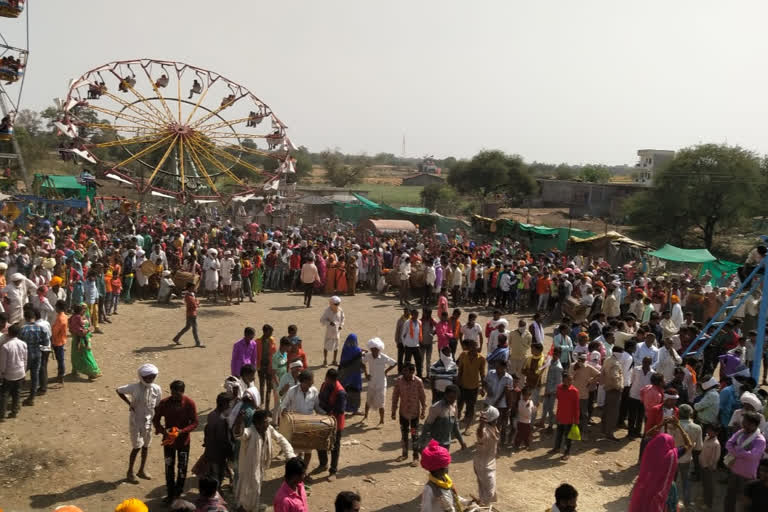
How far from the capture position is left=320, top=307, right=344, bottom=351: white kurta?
417 inches

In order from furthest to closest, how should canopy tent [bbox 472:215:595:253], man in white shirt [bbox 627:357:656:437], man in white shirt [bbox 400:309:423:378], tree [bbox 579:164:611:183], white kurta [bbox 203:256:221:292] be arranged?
tree [bbox 579:164:611:183]
canopy tent [bbox 472:215:595:253]
white kurta [bbox 203:256:221:292]
man in white shirt [bbox 400:309:423:378]
man in white shirt [bbox 627:357:656:437]

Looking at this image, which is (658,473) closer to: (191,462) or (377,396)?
(377,396)

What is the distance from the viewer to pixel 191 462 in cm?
708

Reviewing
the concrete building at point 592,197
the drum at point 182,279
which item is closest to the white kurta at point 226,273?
the drum at point 182,279

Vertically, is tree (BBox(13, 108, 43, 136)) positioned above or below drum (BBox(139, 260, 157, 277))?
above

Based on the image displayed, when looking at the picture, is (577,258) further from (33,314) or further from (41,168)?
(41,168)

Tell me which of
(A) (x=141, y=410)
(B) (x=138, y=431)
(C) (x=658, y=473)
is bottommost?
(B) (x=138, y=431)

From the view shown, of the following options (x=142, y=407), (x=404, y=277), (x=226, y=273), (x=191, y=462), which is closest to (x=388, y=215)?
(x=404, y=277)

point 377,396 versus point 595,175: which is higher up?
point 595,175

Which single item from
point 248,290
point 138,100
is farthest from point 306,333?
point 138,100

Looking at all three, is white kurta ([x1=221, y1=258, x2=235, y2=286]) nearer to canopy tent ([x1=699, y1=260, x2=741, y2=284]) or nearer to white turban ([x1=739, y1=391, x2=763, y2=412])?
white turban ([x1=739, y1=391, x2=763, y2=412])

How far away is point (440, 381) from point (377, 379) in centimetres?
86

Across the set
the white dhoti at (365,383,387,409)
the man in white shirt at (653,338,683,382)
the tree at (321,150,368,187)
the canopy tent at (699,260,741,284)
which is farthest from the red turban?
the tree at (321,150,368,187)

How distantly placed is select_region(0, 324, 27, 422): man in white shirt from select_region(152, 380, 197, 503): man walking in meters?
2.77
